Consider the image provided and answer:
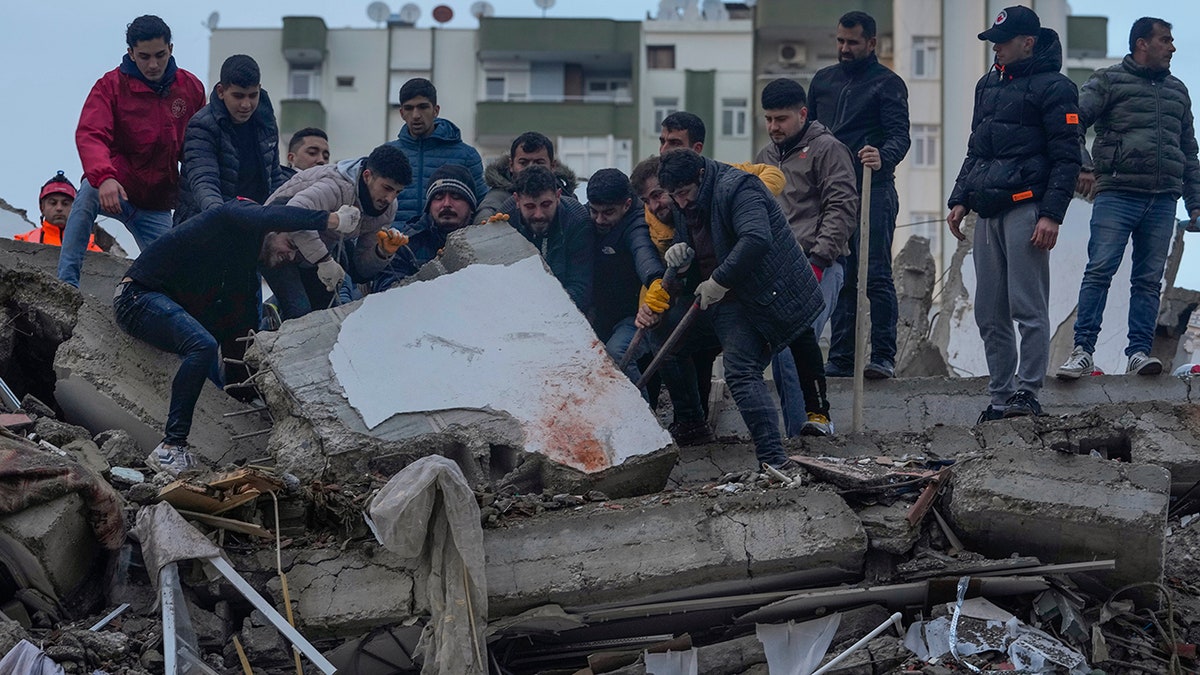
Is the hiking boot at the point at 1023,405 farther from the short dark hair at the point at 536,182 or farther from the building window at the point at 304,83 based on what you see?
the building window at the point at 304,83

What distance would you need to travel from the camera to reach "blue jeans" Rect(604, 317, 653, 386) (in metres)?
8.65

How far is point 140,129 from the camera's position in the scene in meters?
9.03

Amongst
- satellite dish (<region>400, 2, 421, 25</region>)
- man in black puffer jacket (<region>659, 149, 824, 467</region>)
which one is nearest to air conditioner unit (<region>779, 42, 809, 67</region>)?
satellite dish (<region>400, 2, 421, 25</region>)

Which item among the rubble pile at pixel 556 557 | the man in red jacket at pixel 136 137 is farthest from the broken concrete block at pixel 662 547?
the man in red jacket at pixel 136 137

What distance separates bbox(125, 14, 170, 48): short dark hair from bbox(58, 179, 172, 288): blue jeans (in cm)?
87

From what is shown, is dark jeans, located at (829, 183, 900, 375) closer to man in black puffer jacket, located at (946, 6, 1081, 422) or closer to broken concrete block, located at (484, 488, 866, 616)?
man in black puffer jacket, located at (946, 6, 1081, 422)

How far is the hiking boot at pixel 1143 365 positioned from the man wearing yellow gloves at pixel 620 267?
307 centimetres

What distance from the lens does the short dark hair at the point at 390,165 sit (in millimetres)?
8438

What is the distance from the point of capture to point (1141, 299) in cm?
935

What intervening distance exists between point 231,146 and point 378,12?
2311 cm

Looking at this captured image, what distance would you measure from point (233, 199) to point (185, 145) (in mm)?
476

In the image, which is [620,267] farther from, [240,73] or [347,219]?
[240,73]

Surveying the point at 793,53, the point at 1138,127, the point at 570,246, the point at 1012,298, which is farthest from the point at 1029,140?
the point at 793,53

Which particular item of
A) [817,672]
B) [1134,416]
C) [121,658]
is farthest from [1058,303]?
[121,658]
